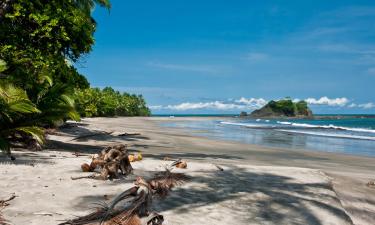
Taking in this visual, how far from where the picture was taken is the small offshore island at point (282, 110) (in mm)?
142625

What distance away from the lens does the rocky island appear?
143m

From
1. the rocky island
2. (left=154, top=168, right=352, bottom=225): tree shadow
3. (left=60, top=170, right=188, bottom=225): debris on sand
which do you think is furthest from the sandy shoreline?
the rocky island

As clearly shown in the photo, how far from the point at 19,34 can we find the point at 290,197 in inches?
385

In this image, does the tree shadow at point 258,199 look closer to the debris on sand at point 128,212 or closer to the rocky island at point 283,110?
the debris on sand at point 128,212

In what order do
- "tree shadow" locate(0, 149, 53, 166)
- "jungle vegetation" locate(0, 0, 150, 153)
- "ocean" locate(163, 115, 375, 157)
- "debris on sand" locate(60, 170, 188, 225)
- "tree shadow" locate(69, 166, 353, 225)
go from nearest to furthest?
"debris on sand" locate(60, 170, 188, 225) < "tree shadow" locate(69, 166, 353, 225) < "tree shadow" locate(0, 149, 53, 166) < "jungle vegetation" locate(0, 0, 150, 153) < "ocean" locate(163, 115, 375, 157)

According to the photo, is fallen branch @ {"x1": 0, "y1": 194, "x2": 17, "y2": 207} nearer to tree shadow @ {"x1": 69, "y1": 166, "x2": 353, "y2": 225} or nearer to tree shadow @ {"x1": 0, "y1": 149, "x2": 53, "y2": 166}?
tree shadow @ {"x1": 69, "y1": 166, "x2": 353, "y2": 225}

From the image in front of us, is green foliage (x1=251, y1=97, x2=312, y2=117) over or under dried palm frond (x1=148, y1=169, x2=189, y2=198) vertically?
over

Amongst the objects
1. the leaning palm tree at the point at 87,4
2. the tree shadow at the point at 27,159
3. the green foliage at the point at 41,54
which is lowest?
the tree shadow at the point at 27,159

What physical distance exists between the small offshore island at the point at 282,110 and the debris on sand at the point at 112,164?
137 meters

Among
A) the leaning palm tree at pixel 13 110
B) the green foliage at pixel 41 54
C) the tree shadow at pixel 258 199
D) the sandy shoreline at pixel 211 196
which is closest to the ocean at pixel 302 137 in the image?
the green foliage at pixel 41 54

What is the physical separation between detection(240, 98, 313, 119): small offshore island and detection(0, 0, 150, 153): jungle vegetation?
131m

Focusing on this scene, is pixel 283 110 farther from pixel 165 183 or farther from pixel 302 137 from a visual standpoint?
pixel 165 183

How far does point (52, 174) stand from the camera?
22.3 feet

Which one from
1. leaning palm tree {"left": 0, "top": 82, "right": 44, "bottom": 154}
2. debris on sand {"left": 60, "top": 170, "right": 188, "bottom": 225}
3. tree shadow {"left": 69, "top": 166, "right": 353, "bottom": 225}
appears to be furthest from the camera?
leaning palm tree {"left": 0, "top": 82, "right": 44, "bottom": 154}
